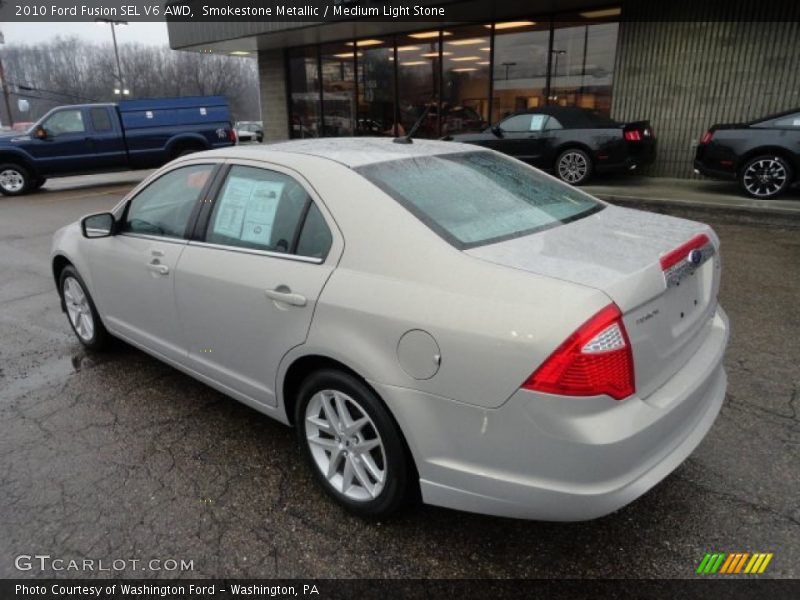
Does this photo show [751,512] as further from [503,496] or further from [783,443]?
[503,496]

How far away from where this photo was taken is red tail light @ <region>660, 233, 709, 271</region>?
2111 millimetres

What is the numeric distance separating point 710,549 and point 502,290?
1.36m

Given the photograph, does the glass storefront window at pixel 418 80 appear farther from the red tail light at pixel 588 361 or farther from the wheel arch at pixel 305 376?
the red tail light at pixel 588 361

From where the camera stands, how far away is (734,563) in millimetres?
2195

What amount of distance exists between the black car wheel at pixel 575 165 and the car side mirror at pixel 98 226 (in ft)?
28.5

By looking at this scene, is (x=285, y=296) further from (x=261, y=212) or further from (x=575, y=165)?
(x=575, y=165)

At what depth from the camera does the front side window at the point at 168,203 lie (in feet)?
10.6

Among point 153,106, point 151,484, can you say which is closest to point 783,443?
point 151,484

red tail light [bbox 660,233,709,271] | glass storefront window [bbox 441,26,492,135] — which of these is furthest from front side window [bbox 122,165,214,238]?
glass storefront window [bbox 441,26,492,135]

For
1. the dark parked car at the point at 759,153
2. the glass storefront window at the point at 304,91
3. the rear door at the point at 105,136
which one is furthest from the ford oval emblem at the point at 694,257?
the glass storefront window at the point at 304,91

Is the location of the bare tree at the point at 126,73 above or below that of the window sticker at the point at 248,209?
above

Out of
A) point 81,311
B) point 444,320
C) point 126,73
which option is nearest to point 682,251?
point 444,320

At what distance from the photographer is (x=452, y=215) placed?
2.43m

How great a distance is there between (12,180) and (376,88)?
9694 millimetres
